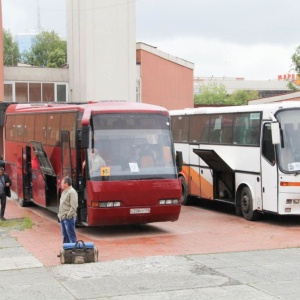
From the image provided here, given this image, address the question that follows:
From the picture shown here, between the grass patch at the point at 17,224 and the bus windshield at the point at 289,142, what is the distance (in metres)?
6.80

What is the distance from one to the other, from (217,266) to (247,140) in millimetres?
7163

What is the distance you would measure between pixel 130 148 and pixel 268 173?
3873 millimetres

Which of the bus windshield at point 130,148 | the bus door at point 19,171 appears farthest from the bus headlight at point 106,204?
the bus door at point 19,171

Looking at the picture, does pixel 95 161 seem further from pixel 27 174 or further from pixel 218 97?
pixel 218 97

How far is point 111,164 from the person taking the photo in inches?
621

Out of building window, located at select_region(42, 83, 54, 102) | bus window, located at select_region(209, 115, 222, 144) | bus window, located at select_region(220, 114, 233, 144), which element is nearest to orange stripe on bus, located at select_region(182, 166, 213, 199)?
bus window, located at select_region(209, 115, 222, 144)

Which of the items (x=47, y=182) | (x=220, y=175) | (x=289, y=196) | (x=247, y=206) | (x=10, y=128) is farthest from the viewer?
(x=10, y=128)

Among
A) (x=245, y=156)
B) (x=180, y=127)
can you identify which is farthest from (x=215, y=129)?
(x=180, y=127)

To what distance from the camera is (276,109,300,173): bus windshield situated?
17109 mm

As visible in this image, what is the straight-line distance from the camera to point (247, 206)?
1877 cm

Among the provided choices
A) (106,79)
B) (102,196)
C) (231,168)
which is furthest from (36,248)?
(106,79)

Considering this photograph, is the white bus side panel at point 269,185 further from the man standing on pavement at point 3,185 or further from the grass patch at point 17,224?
the man standing on pavement at point 3,185

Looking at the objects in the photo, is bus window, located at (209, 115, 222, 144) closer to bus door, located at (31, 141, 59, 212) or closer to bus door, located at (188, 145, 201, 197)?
bus door, located at (188, 145, 201, 197)

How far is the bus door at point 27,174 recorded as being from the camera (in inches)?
866
